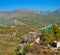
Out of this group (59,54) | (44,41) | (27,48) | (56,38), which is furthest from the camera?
(56,38)

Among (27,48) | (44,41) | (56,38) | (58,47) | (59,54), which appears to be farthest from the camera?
(56,38)

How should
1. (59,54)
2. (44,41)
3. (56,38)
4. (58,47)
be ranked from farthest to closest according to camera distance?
(56,38) < (44,41) < (58,47) < (59,54)

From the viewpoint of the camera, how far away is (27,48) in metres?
22.2

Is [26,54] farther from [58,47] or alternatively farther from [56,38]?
[56,38]

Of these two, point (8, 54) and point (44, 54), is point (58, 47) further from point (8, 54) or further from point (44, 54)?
point (8, 54)

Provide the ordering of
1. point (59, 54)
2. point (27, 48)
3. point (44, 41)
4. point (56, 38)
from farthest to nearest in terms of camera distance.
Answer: point (56, 38) → point (44, 41) → point (27, 48) → point (59, 54)

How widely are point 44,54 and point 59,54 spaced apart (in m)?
1.38

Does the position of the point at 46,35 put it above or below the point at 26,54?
above

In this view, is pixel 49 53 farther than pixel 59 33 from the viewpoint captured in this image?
No

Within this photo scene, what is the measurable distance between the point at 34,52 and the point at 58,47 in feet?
13.7

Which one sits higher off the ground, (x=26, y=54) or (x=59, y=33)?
(x=59, y=33)

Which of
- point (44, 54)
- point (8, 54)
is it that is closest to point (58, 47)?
point (44, 54)

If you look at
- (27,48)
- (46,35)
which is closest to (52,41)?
(46,35)

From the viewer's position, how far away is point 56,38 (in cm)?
2769
